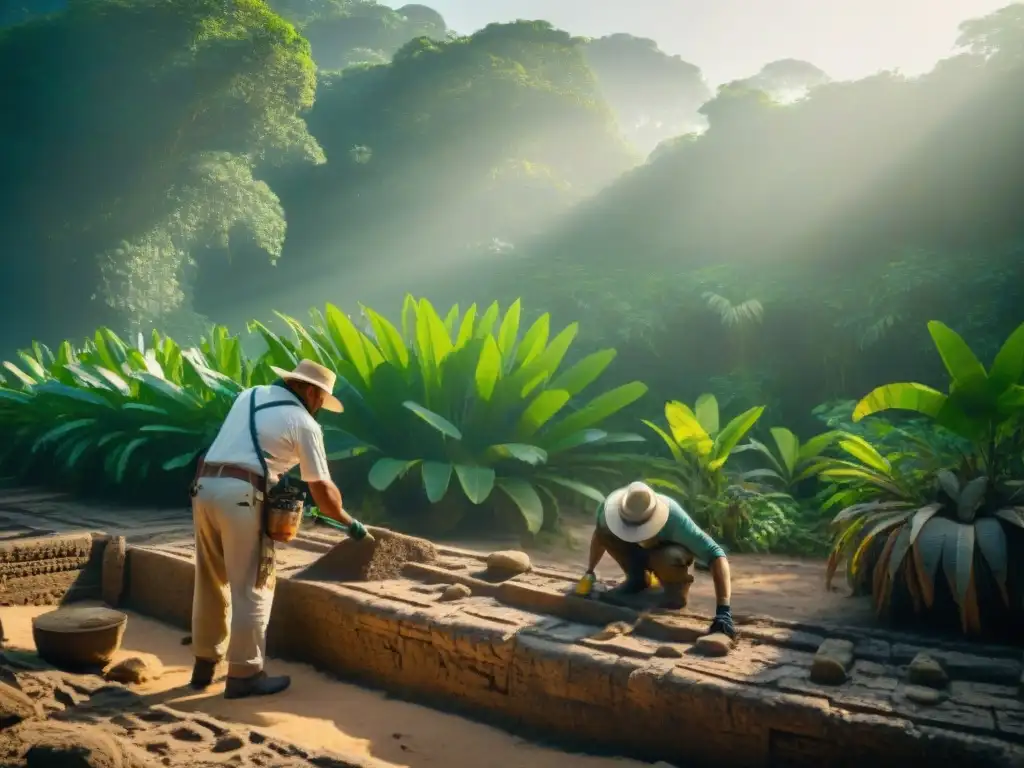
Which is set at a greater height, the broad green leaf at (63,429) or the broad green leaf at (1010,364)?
the broad green leaf at (1010,364)

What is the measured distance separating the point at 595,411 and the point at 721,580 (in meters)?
2.46

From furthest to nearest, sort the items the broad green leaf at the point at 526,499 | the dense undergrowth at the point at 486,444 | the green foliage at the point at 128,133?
the green foliage at the point at 128,133 < the broad green leaf at the point at 526,499 < the dense undergrowth at the point at 486,444

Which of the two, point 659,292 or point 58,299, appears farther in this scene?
point 58,299

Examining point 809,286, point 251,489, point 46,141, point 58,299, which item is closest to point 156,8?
point 46,141

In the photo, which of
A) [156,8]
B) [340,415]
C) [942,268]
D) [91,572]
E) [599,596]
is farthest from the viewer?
[156,8]

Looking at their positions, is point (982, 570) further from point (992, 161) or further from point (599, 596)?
point (992, 161)

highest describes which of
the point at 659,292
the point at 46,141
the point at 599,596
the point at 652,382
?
the point at 46,141

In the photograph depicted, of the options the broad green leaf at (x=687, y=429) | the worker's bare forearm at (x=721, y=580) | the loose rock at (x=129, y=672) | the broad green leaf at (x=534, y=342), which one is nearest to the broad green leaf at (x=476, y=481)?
the broad green leaf at (x=534, y=342)

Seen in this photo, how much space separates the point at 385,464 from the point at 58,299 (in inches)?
793

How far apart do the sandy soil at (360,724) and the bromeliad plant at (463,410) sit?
5.99 ft

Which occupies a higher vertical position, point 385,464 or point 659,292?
point 659,292

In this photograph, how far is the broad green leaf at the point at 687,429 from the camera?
16.8ft

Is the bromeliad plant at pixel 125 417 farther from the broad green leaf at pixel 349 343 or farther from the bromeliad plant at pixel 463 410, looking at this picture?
the bromeliad plant at pixel 463 410

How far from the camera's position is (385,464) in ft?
14.9
